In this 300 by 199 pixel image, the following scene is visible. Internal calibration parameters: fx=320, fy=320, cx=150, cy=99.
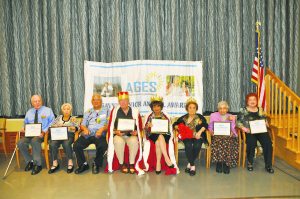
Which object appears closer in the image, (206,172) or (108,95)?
(206,172)

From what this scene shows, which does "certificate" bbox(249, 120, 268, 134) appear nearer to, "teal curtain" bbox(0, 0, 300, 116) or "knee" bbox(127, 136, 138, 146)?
"teal curtain" bbox(0, 0, 300, 116)

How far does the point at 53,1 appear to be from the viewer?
5477mm

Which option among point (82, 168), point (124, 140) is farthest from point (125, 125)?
point (82, 168)

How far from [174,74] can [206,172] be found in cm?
189

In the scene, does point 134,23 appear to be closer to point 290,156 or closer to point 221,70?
point 221,70

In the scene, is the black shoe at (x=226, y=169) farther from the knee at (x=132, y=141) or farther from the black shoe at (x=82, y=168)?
the black shoe at (x=82, y=168)

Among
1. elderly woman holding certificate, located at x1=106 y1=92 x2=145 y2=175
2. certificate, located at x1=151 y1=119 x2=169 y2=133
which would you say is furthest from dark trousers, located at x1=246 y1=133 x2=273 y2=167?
elderly woman holding certificate, located at x1=106 y1=92 x2=145 y2=175

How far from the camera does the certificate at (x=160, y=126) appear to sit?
440 centimetres

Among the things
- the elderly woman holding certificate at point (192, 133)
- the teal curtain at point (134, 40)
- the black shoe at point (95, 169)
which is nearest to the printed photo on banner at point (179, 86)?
the teal curtain at point (134, 40)

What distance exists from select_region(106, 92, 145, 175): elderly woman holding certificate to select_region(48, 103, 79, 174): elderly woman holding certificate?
0.57 m

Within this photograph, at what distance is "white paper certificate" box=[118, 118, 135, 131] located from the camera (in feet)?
14.5

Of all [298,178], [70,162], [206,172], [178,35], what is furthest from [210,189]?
[178,35]

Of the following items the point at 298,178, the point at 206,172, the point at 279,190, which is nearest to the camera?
the point at 279,190

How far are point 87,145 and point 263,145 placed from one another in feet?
8.12
